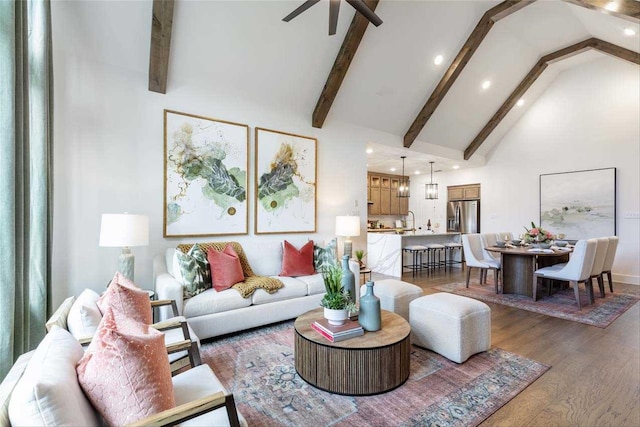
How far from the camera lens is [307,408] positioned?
6.45ft

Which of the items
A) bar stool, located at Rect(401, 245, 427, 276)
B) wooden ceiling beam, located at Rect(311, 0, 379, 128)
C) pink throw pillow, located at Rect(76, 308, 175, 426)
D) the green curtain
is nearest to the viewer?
pink throw pillow, located at Rect(76, 308, 175, 426)

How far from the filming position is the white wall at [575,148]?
5648mm

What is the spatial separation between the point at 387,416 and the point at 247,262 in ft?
8.05

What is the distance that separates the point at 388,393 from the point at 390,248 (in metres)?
4.17

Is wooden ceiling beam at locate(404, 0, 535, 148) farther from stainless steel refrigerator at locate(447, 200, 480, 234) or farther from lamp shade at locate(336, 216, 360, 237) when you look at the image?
stainless steel refrigerator at locate(447, 200, 480, 234)

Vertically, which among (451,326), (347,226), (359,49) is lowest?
(451,326)

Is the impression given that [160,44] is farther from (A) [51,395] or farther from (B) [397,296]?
(B) [397,296]

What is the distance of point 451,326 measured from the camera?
8.35 ft

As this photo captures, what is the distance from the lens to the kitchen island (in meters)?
5.97

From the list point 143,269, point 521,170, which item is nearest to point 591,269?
point 521,170

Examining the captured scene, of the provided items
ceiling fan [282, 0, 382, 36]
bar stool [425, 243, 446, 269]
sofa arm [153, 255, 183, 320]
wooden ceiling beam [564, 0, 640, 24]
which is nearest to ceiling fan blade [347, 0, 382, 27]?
ceiling fan [282, 0, 382, 36]

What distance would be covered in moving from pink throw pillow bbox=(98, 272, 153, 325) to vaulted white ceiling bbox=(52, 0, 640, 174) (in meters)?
2.66

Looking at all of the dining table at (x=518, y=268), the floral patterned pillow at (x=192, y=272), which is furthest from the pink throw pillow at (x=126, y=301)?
the dining table at (x=518, y=268)

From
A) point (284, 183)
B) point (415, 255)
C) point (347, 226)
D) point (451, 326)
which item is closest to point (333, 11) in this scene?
point (284, 183)
